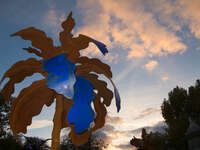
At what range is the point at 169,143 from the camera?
24094mm

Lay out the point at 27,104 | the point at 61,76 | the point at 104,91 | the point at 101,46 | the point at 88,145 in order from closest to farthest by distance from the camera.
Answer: the point at 61,76 < the point at 101,46 < the point at 27,104 < the point at 104,91 < the point at 88,145

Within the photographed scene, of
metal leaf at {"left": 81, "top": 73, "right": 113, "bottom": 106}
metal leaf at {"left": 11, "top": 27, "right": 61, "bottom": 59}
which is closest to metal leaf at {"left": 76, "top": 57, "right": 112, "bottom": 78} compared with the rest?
metal leaf at {"left": 81, "top": 73, "right": 113, "bottom": 106}

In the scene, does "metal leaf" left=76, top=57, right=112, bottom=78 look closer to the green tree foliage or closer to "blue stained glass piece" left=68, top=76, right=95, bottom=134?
"blue stained glass piece" left=68, top=76, right=95, bottom=134

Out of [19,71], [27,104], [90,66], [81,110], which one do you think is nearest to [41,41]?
[19,71]

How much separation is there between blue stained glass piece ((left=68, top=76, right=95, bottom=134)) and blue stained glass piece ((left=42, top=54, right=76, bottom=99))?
384 mm

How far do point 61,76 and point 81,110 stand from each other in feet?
1.70

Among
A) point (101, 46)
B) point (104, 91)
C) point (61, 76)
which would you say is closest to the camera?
point (61, 76)

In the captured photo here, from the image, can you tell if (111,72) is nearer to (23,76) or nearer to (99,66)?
(99,66)

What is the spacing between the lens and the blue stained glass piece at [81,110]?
8.11 feet

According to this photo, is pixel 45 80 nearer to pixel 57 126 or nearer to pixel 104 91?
pixel 57 126

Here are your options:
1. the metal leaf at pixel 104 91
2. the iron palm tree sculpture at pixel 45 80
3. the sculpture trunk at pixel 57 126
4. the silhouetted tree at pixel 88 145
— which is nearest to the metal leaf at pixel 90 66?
the iron palm tree sculpture at pixel 45 80

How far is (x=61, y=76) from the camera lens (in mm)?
2383

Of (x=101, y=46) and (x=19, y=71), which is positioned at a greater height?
(x=101, y=46)

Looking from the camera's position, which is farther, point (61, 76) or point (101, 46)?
point (101, 46)
